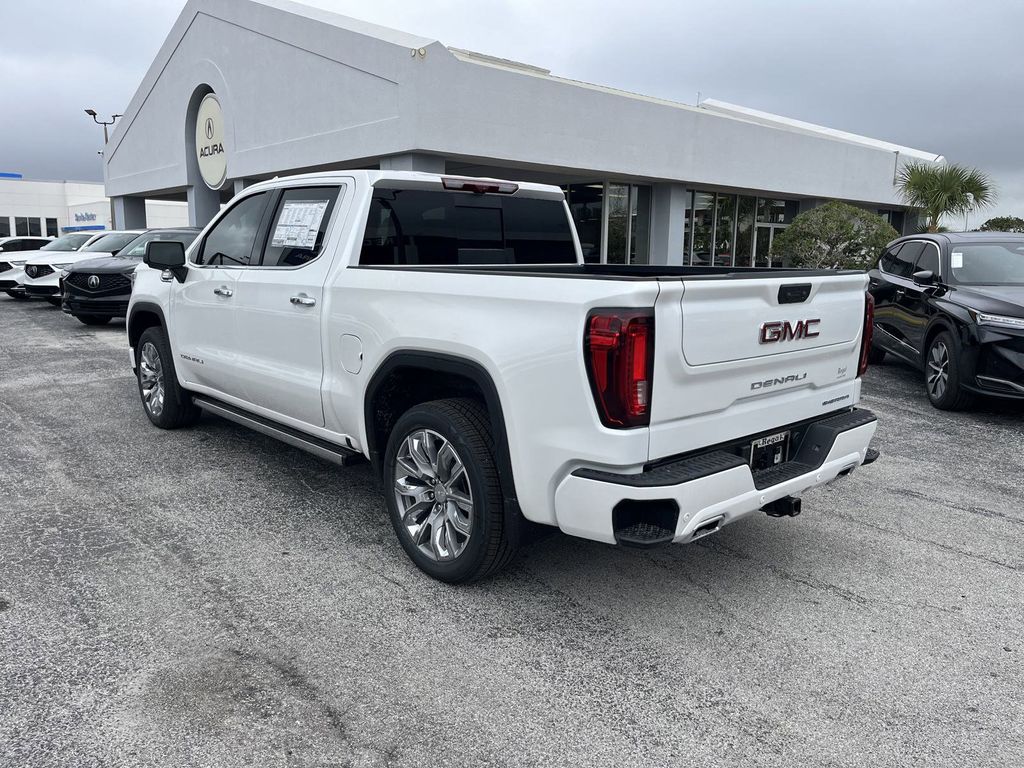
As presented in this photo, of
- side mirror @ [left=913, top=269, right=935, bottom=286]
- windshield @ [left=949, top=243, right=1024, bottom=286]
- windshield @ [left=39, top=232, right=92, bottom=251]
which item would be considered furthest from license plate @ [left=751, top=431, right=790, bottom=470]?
windshield @ [left=39, top=232, right=92, bottom=251]

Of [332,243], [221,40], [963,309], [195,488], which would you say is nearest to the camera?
[332,243]

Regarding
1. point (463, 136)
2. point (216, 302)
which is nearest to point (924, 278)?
point (216, 302)

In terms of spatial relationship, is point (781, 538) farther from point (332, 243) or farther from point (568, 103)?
point (568, 103)

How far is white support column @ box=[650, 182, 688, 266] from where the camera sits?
20578 millimetres

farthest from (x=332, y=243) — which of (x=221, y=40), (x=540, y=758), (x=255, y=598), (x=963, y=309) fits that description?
(x=221, y=40)

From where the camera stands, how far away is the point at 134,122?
2728 cm

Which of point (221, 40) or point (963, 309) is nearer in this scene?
point (963, 309)

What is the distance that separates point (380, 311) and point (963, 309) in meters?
5.99

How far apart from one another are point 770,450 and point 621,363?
1.12 meters

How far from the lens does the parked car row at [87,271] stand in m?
13.1

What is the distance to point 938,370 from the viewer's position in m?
7.98

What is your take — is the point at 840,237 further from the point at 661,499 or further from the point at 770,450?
the point at 661,499

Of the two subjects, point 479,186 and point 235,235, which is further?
point 235,235

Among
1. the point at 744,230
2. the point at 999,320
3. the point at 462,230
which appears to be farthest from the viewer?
the point at 744,230
